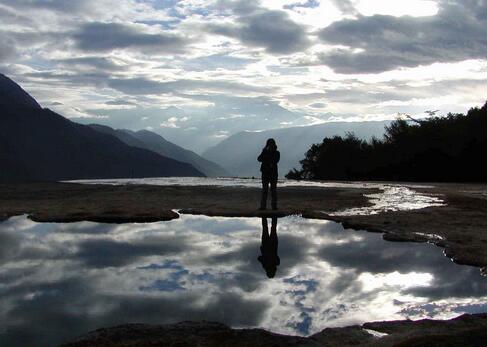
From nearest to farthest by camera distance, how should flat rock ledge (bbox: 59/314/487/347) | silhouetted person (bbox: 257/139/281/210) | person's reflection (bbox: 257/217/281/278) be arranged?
flat rock ledge (bbox: 59/314/487/347) → person's reflection (bbox: 257/217/281/278) → silhouetted person (bbox: 257/139/281/210)

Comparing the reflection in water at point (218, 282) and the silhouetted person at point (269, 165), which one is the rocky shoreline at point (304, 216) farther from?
the silhouetted person at point (269, 165)

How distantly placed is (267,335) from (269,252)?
4.28m

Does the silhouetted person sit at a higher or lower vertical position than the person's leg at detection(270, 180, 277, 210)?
higher

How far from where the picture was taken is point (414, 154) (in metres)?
48.2

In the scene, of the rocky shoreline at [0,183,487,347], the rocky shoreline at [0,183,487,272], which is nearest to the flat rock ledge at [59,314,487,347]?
the rocky shoreline at [0,183,487,347]

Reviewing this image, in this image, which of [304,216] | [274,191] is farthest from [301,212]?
[274,191]

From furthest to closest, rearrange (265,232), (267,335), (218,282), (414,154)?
(414,154)
(265,232)
(218,282)
(267,335)

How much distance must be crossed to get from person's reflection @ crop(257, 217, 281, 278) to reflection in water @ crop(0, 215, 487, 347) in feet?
0.11

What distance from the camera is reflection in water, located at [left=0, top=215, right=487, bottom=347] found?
18.4ft

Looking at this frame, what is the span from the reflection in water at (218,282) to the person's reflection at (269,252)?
0.11 ft

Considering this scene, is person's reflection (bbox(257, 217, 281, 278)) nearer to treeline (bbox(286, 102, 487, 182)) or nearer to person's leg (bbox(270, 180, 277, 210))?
person's leg (bbox(270, 180, 277, 210))

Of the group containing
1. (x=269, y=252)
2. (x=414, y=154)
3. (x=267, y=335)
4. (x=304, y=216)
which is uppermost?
(x=414, y=154)

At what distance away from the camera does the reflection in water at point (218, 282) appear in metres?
5.61

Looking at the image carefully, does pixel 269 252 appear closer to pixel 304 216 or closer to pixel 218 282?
pixel 218 282
